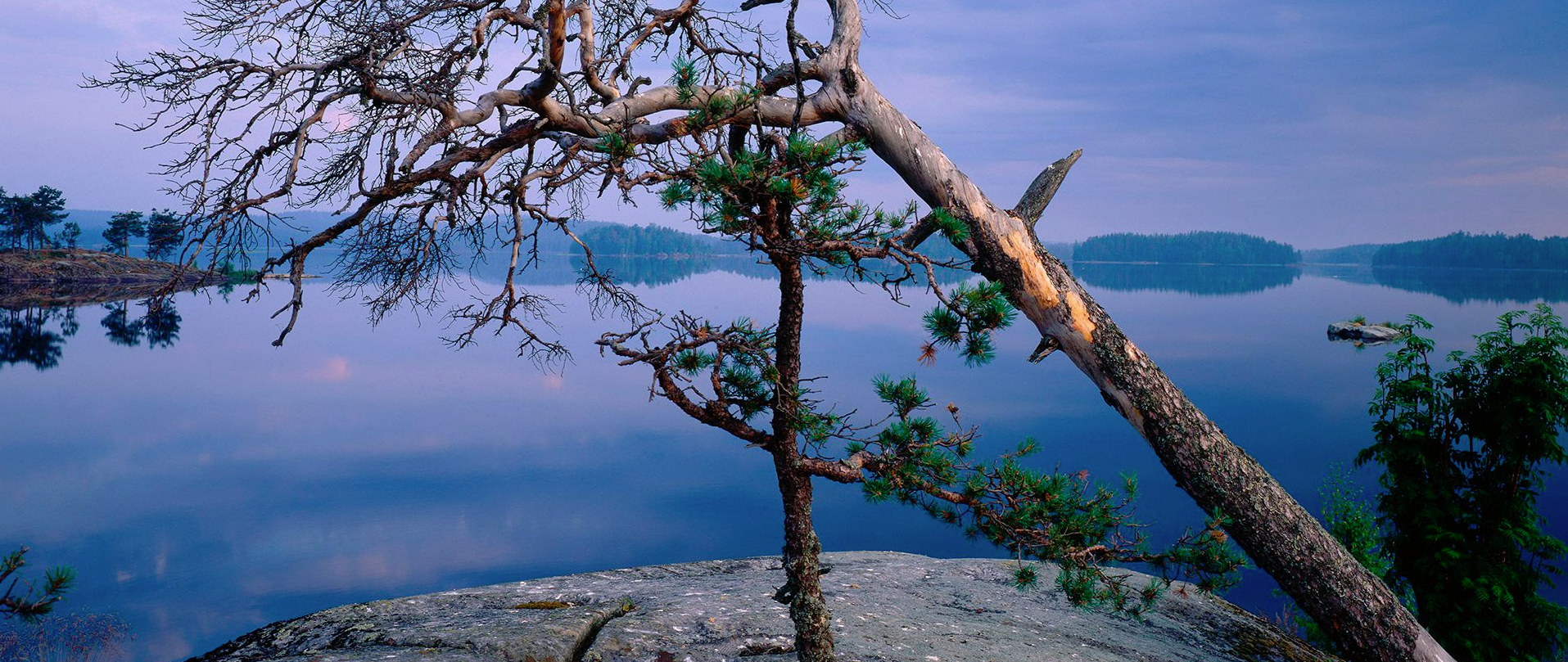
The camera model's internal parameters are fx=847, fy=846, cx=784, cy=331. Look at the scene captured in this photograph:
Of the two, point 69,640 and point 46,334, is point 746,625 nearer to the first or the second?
point 69,640

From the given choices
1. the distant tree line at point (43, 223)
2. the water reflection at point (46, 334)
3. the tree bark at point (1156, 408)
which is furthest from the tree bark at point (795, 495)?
the distant tree line at point (43, 223)

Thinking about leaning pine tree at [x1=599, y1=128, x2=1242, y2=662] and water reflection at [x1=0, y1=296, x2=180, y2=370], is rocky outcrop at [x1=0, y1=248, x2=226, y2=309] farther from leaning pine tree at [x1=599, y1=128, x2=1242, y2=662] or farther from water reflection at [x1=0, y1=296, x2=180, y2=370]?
leaning pine tree at [x1=599, y1=128, x2=1242, y2=662]

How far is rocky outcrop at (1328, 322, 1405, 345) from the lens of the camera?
35.1 metres

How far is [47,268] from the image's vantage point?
4859 centimetres

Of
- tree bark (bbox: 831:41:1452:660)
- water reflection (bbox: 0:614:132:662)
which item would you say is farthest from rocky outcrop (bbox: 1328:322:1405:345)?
water reflection (bbox: 0:614:132:662)

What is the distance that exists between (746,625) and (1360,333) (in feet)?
130

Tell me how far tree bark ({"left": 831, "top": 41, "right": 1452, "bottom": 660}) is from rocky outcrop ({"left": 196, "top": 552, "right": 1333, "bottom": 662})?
3.63 ft

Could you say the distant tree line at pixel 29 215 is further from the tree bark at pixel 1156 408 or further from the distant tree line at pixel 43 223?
the tree bark at pixel 1156 408

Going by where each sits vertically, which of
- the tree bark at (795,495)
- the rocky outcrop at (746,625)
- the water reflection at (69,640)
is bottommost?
the water reflection at (69,640)

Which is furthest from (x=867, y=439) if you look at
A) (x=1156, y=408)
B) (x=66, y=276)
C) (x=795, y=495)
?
(x=66, y=276)

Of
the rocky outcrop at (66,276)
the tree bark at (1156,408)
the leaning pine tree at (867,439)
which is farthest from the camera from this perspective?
the rocky outcrop at (66,276)

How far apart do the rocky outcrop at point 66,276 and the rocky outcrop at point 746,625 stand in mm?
52000

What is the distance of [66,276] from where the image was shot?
49.2m

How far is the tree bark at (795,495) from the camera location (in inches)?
179
